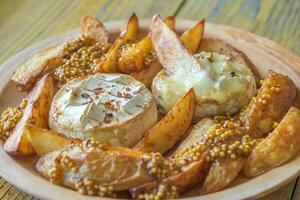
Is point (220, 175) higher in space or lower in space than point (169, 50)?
lower

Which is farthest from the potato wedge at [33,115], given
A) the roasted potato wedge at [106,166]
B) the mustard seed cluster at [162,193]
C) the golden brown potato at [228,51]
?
the golden brown potato at [228,51]

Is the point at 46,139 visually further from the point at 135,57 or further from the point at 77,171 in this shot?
the point at 135,57

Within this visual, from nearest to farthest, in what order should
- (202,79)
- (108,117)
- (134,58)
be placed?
(108,117)
(202,79)
(134,58)

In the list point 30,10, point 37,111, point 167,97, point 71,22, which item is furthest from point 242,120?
point 30,10

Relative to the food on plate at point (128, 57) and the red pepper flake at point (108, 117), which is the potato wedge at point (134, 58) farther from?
the red pepper flake at point (108, 117)

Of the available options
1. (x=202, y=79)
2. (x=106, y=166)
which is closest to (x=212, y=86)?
(x=202, y=79)

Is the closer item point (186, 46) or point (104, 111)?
point (104, 111)
